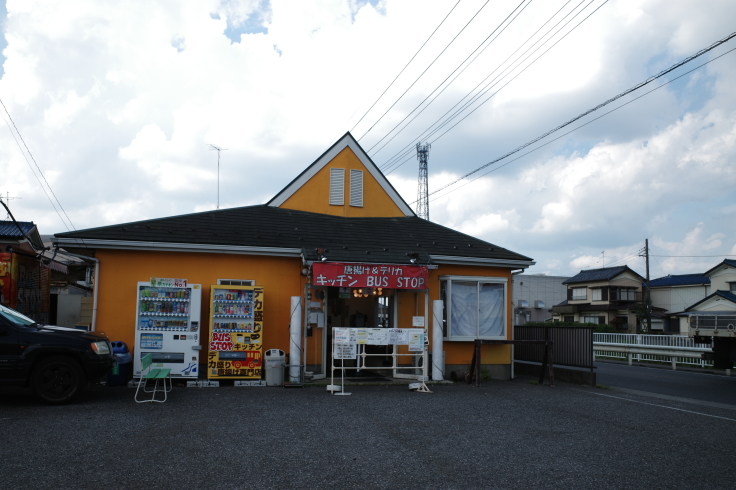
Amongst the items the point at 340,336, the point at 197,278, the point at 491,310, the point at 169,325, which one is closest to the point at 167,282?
the point at 169,325

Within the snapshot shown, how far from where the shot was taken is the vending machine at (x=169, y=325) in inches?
460

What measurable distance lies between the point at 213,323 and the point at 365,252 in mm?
4209

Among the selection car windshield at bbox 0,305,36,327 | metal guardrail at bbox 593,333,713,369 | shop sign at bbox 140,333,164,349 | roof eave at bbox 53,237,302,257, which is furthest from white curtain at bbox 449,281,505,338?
metal guardrail at bbox 593,333,713,369

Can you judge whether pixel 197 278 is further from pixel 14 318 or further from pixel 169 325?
pixel 14 318

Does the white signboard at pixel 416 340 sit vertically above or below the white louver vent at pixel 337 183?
below

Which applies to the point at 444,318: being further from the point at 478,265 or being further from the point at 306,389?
the point at 306,389

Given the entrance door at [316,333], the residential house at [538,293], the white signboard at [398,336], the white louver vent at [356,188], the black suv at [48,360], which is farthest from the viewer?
the residential house at [538,293]

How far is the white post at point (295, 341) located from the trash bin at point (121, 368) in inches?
135

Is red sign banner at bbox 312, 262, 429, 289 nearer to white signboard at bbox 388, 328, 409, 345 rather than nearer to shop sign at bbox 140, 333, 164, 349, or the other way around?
white signboard at bbox 388, 328, 409, 345

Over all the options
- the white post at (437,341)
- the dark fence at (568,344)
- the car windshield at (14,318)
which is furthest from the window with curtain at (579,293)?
the car windshield at (14,318)

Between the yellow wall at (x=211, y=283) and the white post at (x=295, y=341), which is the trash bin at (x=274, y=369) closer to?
the white post at (x=295, y=341)

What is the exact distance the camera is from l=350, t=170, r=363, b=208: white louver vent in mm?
Answer: 17375

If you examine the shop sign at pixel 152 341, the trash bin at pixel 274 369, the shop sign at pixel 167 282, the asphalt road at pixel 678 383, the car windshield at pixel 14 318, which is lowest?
the asphalt road at pixel 678 383

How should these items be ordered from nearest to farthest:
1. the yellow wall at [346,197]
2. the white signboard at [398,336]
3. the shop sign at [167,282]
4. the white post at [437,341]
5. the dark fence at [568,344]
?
the shop sign at [167,282], the white signboard at [398,336], the white post at [437,341], the dark fence at [568,344], the yellow wall at [346,197]
